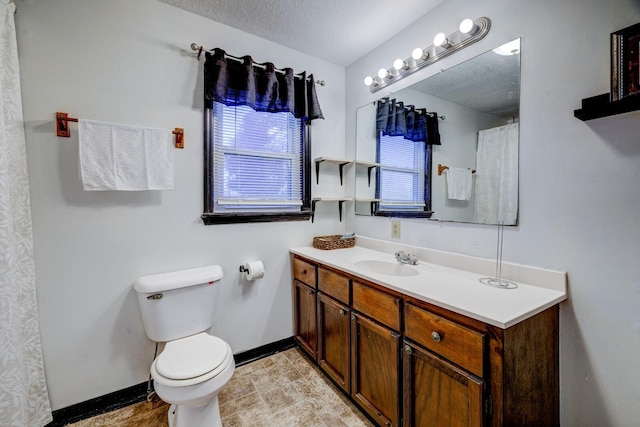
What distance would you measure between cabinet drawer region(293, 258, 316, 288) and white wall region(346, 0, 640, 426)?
117 centimetres

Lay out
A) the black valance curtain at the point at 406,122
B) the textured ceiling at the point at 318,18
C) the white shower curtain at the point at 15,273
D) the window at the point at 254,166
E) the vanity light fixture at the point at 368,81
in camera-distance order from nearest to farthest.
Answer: the white shower curtain at the point at 15,273, the textured ceiling at the point at 318,18, the black valance curtain at the point at 406,122, the window at the point at 254,166, the vanity light fixture at the point at 368,81

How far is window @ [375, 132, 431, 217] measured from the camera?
1819 millimetres

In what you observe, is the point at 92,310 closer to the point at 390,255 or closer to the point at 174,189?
the point at 174,189

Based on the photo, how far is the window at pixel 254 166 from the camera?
1.88m

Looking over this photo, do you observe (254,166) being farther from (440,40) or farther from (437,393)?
(437,393)

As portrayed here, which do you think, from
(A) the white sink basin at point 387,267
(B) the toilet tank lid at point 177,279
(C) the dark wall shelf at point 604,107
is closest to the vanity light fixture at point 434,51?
(C) the dark wall shelf at point 604,107

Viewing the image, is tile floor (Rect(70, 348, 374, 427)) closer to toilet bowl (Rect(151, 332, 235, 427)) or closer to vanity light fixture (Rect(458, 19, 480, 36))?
toilet bowl (Rect(151, 332, 235, 427))

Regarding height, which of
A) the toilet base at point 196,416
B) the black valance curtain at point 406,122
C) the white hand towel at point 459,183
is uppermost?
the black valance curtain at point 406,122

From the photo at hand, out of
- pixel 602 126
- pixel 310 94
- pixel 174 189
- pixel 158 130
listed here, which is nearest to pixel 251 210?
pixel 174 189

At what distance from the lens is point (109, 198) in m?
1.56

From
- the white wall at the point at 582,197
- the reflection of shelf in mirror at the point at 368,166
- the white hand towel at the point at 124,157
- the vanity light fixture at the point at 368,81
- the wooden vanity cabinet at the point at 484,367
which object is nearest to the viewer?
the wooden vanity cabinet at the point at 484,367

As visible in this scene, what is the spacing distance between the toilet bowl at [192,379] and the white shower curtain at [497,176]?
5.16 ft

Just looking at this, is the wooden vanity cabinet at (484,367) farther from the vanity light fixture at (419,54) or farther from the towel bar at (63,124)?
the towel bar at (63,124)

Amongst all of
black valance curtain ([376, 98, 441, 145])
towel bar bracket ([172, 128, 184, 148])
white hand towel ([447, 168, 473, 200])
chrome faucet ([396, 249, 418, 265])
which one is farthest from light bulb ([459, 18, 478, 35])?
towel bar bracket ([172, 128, 184, 148])
